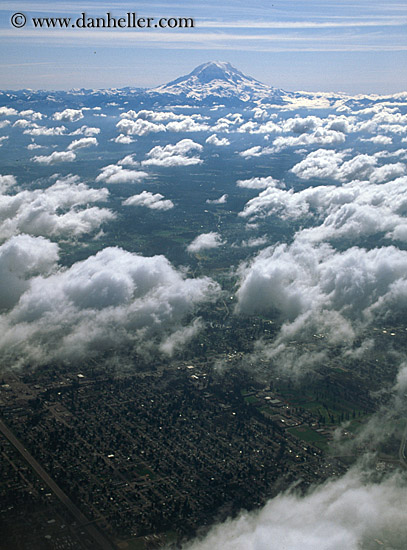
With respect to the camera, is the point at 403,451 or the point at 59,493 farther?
the point at 403,451

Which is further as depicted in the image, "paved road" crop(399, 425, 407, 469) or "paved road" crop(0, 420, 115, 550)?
"paved road" crop(399, 425, 407, 469)

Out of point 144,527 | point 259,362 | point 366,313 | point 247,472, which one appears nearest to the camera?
point 144,527

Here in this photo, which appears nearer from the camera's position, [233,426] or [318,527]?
[318,527]

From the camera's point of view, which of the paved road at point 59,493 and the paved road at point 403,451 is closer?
the paved road at point 59,493

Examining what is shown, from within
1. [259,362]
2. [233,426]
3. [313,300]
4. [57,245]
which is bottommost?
[233,426]

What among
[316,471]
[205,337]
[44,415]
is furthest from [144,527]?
[205,337]

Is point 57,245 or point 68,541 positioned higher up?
point 57,245

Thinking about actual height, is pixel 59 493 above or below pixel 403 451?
below

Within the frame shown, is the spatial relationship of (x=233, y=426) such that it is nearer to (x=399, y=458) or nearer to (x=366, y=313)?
(x=399, y=458)
